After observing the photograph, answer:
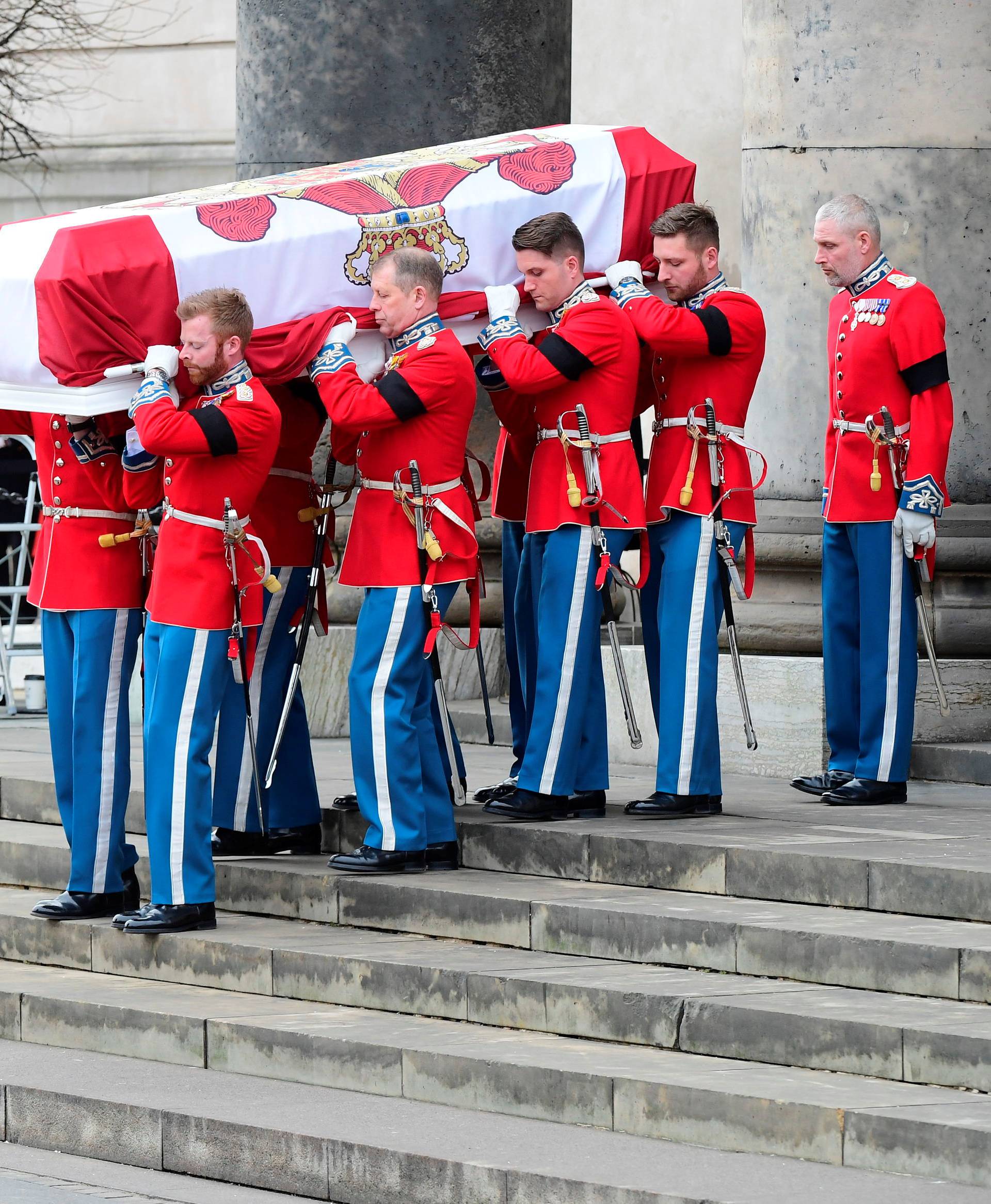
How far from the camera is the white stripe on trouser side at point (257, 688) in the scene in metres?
7.28

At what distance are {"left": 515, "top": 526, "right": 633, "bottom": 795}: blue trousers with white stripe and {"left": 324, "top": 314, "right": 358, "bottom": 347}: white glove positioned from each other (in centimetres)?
83

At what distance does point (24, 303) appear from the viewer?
6.62m

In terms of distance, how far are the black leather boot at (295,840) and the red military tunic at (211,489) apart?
2.72 feet

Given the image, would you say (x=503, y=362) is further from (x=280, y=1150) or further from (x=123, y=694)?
(x=280, y=1150)

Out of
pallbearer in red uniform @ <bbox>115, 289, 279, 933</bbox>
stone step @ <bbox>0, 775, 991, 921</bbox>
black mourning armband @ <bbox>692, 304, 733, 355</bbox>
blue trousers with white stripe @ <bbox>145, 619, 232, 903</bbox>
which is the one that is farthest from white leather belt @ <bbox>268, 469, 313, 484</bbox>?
black mourning armband @ <bbox>692, 304, 733, 355</bbox>

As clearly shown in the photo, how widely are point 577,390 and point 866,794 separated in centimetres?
150

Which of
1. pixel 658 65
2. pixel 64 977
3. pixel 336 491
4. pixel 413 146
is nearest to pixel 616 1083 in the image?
pixel 64 977

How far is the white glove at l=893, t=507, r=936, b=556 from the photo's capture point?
7344 millimetres

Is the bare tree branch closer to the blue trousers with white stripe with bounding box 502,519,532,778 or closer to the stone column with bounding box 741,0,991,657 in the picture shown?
the stone column with bounding box 741,0,991,657

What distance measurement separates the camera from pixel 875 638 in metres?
7.51

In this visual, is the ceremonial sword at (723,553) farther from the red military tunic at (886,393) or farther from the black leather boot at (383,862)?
the black leather boot at (383,862)

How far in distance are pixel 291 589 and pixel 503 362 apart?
946 mm

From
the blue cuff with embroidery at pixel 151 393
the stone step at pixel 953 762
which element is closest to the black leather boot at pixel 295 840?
the blue cuff with embroidery at pixel 151 393

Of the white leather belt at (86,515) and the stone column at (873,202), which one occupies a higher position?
the stone column at (873,202)
